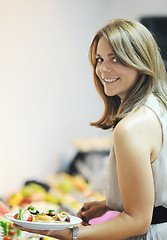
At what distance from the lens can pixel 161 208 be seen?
4.62ft

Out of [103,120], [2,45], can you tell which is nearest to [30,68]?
[2,45]

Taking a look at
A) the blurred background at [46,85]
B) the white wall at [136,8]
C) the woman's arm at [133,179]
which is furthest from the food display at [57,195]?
the white wall at [136,8]

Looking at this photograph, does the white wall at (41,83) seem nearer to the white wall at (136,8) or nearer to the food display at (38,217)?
the white wall at (136,8)

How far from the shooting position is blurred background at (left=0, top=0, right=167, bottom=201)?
3458 millimetres

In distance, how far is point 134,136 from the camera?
1.26 metres

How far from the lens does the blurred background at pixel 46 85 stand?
3458 mm

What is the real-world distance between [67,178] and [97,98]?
1846 mm

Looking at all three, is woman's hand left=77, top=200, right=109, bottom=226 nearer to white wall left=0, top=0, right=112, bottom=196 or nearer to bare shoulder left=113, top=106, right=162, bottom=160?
bare shoulder left=113, top=106, right=162, bottom=160

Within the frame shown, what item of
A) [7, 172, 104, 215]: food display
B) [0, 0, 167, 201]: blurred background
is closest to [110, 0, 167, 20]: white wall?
[0, 0, 167, 201]: blurred background

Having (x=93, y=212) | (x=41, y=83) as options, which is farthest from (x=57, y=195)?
(x=93, y=212)

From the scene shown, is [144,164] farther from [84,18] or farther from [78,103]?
[84,18]

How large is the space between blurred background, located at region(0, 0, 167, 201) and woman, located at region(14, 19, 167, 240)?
2.11 metres

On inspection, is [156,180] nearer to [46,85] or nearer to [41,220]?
[41,220]

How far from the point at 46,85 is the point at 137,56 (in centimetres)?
280
